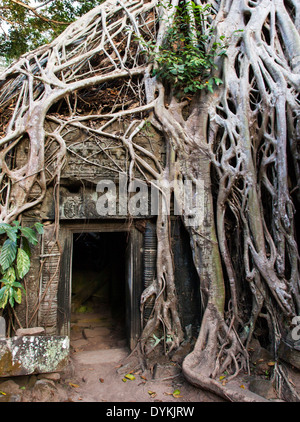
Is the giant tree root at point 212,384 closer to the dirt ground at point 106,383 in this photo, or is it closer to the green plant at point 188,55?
the dirt ground at point 106,383

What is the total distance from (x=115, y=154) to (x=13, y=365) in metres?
2.32

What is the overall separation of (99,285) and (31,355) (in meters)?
3.24

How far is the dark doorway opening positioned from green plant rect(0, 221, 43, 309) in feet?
5.95

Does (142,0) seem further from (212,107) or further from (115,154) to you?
(115,154)

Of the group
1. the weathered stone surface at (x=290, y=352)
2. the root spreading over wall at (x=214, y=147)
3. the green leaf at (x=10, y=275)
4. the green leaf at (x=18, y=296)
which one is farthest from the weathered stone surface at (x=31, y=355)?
the weathered stone surface at (x=290, y=352)

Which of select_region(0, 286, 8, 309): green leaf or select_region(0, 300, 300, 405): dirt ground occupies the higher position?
select_region(0, 286, 8, 309): green leaf

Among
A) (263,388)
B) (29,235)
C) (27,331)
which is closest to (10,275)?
(29,235)

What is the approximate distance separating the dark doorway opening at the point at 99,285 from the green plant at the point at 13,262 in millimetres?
Result: 1814

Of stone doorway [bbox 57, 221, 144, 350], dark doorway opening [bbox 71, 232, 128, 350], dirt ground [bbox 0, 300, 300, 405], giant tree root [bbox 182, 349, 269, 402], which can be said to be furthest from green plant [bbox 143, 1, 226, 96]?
dirt ground [bbox 0, 300, 300, 405]

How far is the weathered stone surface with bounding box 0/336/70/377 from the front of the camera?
7.51 ft

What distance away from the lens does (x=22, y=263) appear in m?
2.75

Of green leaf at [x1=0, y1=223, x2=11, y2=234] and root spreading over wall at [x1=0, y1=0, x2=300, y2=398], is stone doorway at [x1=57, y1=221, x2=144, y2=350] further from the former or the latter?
green leaf at [x1=0, y1=223, x2=11, y2=234]

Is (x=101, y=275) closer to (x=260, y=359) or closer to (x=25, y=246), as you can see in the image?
(x=25, y=246)
